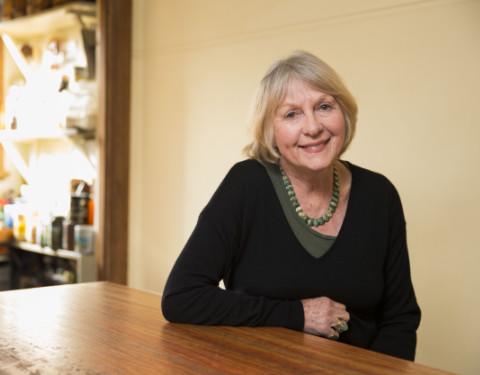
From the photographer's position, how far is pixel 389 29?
6.97 feet

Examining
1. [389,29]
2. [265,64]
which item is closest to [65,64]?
[265,64]

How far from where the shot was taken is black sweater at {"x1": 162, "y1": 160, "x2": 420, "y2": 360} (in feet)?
4.16

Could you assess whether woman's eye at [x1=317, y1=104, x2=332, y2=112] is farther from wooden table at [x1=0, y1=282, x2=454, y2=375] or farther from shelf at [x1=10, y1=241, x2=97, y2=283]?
shelf at [x1=10, y1=241, x2=97, y2=283]

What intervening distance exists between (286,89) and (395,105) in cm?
92

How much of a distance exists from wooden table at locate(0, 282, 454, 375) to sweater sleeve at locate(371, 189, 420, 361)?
348mm

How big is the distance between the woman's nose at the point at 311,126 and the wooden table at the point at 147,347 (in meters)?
0.47

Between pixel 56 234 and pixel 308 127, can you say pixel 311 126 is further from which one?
pixel 56 234

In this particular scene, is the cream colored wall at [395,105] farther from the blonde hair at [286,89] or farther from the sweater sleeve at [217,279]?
the sweater sleeve at [217,279]

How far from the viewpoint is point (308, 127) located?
1.33 m

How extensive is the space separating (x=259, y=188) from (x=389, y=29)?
109 centimetres

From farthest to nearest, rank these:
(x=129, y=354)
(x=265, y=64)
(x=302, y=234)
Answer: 1. (x=265, y=64)
2. (x=302, y=234)
3. (x=129, y=354)

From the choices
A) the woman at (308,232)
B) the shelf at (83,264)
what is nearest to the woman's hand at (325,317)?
the woman at (308,232)

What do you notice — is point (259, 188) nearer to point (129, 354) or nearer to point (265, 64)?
point (129, 354)

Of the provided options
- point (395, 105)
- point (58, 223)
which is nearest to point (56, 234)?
point (58, 223)
